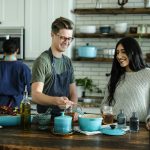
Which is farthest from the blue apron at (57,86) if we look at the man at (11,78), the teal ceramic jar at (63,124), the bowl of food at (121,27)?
the bowl of food at (121,27)

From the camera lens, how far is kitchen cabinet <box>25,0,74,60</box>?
15.7 ft

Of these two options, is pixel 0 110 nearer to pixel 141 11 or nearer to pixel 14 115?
pixel 14 115

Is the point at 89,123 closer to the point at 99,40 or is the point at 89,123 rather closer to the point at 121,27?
the point at 121,27

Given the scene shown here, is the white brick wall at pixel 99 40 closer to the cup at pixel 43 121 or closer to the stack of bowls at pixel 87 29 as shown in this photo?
the stack of bowls at pixel 87 29

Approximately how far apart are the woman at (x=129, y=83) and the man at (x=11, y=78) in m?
1.35

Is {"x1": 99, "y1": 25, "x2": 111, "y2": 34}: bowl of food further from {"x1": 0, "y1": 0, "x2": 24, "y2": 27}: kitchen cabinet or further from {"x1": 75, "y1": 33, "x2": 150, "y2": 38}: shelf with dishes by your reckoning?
{"x1": 0, "y1": 0, "x2": 24, "y2": 27}: kitchen cabinet

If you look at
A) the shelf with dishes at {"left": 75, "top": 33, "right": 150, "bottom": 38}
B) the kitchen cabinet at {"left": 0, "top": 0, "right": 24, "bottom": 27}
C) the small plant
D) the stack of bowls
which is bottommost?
the small plant

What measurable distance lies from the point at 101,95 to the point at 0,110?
8.70ft

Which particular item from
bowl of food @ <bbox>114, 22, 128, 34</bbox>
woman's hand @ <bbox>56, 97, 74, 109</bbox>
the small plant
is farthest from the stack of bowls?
woman's hand @ <bbox>56, 97, 74, 109</bbox>

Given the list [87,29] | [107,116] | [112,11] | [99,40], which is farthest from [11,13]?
[107,116]

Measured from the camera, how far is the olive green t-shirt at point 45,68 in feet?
9.32

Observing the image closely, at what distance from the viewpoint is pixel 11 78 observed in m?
3.94

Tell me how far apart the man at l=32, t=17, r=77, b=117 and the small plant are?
1800mm

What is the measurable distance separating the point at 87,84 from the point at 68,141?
293 centimetres
